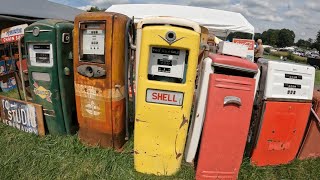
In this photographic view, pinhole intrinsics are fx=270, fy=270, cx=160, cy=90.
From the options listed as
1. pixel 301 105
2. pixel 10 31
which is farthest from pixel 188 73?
pixel 10 31

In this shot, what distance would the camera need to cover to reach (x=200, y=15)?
13.0 meters

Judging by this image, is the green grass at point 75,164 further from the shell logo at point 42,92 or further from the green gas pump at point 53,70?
the shell logo at point 42,92

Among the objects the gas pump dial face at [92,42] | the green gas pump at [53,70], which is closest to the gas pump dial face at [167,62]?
the gas pump dial face at [92,42]

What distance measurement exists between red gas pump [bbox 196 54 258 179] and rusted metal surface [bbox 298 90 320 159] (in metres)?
1.21

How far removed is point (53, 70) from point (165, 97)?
1.65 m

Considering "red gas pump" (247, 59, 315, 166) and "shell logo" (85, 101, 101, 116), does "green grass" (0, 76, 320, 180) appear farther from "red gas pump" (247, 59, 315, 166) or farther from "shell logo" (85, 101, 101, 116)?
"shell logo" (85, 101, 101, 116)

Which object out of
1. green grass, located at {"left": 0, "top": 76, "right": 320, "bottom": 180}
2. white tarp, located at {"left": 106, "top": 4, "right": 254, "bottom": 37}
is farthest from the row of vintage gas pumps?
white tarp, located at {"left": 106, "top": 4, "right": 254, "bottom": 37}

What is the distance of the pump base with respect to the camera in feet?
11.8

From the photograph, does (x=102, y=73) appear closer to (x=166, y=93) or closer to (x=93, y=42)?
(x=93, y=42)

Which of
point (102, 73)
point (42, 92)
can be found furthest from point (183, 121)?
point (42, 92)

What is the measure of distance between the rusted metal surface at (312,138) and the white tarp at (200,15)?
356 inches

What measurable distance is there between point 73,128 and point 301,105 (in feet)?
10.3

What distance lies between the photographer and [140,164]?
3.21 metres

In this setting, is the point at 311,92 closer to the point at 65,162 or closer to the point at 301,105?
the point at 301,105
